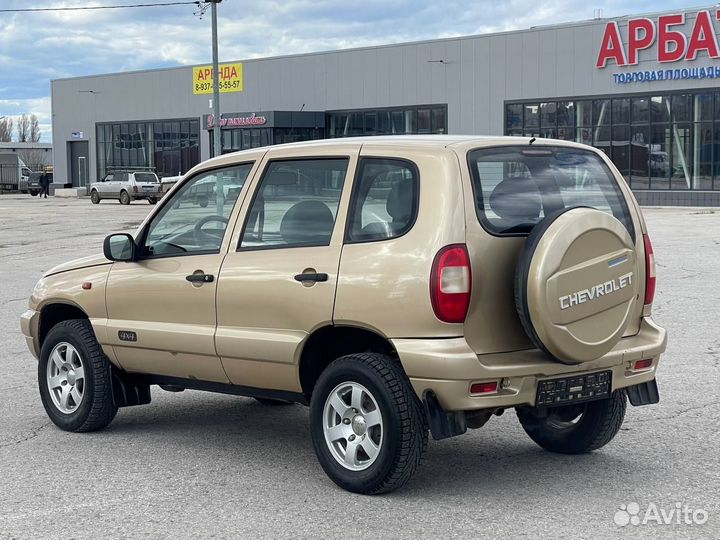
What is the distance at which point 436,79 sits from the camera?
53.1 m

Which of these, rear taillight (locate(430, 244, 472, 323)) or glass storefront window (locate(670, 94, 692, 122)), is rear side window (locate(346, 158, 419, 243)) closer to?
rear taillight (locate(430, 244, 472, 323))

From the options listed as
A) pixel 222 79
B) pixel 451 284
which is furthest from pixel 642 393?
pixel 222 79

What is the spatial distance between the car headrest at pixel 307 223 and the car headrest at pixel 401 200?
38cm

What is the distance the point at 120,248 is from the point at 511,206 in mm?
2531

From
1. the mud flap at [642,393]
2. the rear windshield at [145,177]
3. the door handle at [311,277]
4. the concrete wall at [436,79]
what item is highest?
the concrete wall at [436,79]

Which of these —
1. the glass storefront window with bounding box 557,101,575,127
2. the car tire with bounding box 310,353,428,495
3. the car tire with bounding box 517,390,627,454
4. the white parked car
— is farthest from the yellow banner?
the car tire with bounding box 310,353,428,495

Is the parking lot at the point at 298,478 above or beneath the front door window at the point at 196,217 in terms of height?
beneath

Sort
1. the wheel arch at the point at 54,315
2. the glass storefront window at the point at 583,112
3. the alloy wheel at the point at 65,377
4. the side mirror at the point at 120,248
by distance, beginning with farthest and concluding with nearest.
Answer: the glass storefront window at the point at 583,112, the wheel arch at the point at 54,315, the alloy wheel at the point at 65,377, the side mirror at the point at 120,248

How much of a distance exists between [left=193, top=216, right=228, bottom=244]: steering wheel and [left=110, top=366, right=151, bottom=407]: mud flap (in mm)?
1119

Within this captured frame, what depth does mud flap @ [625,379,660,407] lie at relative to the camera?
6008 mm

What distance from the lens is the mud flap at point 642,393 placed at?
237 inches

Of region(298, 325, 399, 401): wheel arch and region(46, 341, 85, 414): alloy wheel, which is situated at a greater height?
region(298, 325, 399, 401): wheel arch

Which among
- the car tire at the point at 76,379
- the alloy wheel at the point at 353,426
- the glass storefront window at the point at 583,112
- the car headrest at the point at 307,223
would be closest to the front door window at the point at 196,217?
the car headrest at the point at 307,223

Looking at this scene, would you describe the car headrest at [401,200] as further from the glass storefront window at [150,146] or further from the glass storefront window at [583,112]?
the glass storefront window at [150,146]
